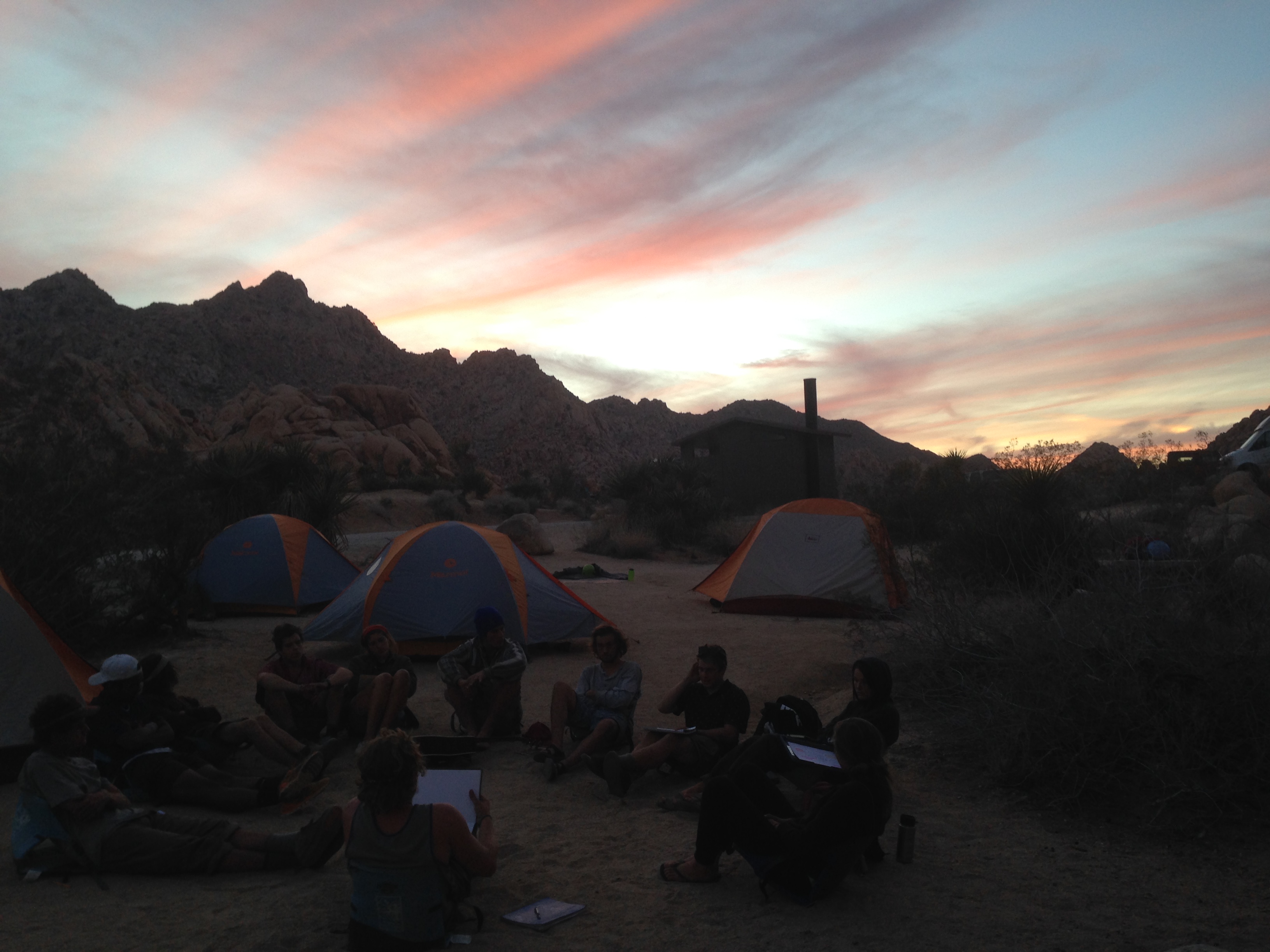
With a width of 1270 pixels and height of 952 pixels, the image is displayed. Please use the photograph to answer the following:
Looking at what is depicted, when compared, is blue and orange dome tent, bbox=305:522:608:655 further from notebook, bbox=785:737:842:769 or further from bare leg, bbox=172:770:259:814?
notebook, bbox=785:737:842:769

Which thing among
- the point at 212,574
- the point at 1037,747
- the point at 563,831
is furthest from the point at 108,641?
the point at 1037,747

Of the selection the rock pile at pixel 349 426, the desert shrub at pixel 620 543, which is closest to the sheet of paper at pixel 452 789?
the desert shrub at pixel 620 543

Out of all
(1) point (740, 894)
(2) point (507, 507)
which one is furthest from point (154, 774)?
(2) point (507, 507)

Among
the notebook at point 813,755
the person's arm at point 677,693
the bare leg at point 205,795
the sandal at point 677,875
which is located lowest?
the sandal at point 677,875

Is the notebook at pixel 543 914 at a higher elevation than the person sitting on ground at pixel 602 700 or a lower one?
lower

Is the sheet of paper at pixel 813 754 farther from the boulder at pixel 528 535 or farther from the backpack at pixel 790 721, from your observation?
the boulder at pixel 528 535

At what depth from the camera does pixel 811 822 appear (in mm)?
3766

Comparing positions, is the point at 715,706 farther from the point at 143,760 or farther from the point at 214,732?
the point at 143,760

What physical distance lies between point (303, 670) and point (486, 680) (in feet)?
4.18

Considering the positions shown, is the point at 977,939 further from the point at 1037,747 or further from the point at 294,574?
the point at 294,574

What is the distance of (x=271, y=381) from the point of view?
190ft

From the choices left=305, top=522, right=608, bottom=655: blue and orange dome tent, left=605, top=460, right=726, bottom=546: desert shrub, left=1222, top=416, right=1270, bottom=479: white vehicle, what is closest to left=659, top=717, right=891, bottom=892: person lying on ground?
left=305, top=522, right=608, bottom=655: blue and orange dome tent

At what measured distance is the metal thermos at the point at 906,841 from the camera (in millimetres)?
4078

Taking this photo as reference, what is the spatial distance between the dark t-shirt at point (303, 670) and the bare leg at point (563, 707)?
63.1 inches
